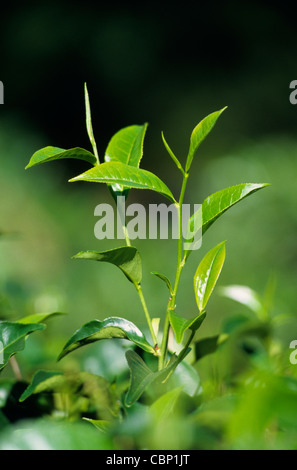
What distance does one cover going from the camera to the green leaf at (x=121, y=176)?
39 cm

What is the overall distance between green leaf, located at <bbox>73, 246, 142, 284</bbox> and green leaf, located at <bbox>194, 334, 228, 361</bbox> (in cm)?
12

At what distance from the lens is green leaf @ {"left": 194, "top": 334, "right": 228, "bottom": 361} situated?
0.50 m

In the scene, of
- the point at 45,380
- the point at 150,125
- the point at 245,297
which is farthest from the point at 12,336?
the point at 150,125

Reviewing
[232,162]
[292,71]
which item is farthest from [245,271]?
[292,71]

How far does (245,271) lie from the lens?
79.8 inches

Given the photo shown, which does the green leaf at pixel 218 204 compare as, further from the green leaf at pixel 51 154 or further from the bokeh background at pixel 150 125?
the bokeh background at pixel 150 125

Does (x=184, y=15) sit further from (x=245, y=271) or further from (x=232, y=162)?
(x=245, y=271)

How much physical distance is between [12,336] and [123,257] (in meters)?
0.12

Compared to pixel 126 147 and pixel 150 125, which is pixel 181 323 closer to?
pixel 126 147

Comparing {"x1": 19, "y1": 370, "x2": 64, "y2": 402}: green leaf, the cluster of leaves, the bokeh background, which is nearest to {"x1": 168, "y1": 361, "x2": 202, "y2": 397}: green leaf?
the cluster of leaves

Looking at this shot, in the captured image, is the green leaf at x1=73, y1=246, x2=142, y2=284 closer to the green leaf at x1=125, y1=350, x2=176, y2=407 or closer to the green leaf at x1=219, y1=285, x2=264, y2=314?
the green leaf at x1=125, y1=350, x2=176, y2=407

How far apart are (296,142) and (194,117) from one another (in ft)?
2.34

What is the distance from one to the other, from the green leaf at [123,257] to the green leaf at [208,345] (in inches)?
4.6
